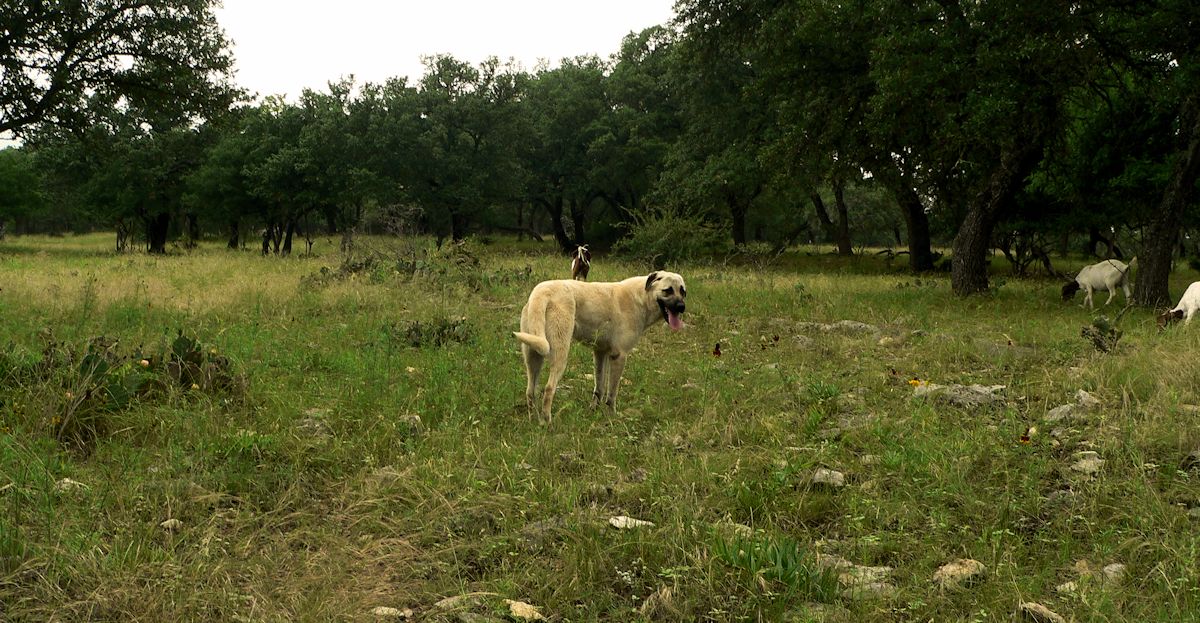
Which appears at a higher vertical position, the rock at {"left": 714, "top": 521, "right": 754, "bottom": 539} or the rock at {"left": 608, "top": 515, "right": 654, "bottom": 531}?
the rock at {"left": 714, "top": 521, "right": 754, "bottom": 539}

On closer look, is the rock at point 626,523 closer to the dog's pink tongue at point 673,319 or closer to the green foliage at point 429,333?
the dog's pink tongue at point 673,319

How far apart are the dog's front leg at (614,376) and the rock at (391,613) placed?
138 inches

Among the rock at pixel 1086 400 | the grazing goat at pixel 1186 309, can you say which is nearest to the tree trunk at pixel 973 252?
the grazing goat at pixel 1186 309

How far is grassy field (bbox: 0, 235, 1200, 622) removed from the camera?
3008 mm

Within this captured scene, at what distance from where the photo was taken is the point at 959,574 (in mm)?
3143

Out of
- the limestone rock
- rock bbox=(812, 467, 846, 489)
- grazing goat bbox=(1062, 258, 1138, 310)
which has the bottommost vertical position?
the limestone rock

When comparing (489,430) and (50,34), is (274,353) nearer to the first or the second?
(489,430)

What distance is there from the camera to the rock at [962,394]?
5.84 meters

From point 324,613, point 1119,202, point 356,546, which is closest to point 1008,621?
point 324,613

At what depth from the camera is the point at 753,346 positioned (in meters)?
9.59

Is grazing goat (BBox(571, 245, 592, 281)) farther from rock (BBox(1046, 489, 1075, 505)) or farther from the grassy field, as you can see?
rock (BBox(1046, 489, 1075, 505))

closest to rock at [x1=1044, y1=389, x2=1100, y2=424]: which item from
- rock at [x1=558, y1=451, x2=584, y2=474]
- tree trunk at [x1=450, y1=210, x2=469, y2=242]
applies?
rock at [x1=558, y1=451, x2=584, y2=474]

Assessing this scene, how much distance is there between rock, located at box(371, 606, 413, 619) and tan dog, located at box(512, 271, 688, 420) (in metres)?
2.74

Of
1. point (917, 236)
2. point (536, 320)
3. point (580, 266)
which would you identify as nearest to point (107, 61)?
point (580, 266)
